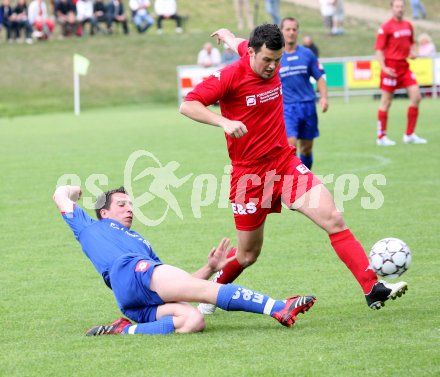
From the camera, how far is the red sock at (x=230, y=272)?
289 inches

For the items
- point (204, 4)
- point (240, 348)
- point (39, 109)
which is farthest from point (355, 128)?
point (204, 4)

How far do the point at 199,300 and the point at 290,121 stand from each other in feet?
22.9

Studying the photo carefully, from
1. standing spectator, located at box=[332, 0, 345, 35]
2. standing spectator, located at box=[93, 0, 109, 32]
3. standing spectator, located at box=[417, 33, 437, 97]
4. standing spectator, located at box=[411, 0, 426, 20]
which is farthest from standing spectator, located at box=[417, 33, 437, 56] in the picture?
standing spectator, located at box=[93, 0, 109, 32]

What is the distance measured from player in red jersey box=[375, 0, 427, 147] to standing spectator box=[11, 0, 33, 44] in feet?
67.2

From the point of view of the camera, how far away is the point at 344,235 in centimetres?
680

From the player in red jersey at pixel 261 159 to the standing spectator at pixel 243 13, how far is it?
31.1 meters

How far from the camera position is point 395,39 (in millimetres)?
17391

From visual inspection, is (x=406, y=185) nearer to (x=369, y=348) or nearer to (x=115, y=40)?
(x=369, y=348)

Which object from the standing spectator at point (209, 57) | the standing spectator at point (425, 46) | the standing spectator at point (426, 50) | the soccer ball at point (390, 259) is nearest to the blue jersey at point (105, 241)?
the soccer ball at point (390, 259)

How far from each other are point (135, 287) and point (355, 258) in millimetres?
1516
